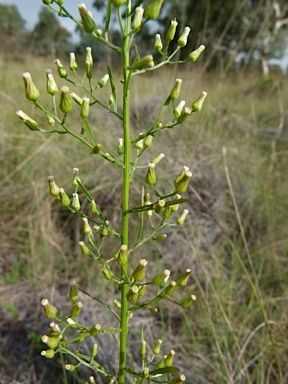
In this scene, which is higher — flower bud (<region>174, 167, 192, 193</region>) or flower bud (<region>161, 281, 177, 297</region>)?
flower bud (<region>174, 167, 192, 193</region>)

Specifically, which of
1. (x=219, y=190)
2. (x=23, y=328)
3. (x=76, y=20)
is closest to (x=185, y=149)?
(x=219, y=190)

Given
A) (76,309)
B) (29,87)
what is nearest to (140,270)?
(76,309)

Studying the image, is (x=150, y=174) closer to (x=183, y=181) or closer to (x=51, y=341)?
(x=183, y=181)

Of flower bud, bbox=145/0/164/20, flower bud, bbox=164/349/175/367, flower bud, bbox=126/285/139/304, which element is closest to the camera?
flower bud, bbox=145/0/164/20

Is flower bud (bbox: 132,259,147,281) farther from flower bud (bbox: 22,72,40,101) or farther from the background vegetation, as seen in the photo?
the background vegetation

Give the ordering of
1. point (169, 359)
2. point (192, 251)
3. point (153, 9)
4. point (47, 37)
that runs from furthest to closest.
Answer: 1. point (47, 37)
2. point (192, 251)
3. point (169, 359)
4. point (153, 9)

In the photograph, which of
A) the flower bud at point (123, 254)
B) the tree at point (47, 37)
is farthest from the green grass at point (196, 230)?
the tree at point (47, 37)

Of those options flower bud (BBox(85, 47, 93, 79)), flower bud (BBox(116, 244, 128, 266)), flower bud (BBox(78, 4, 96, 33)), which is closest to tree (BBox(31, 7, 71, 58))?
flower bud (BBox(85, 47, 93, 79))
